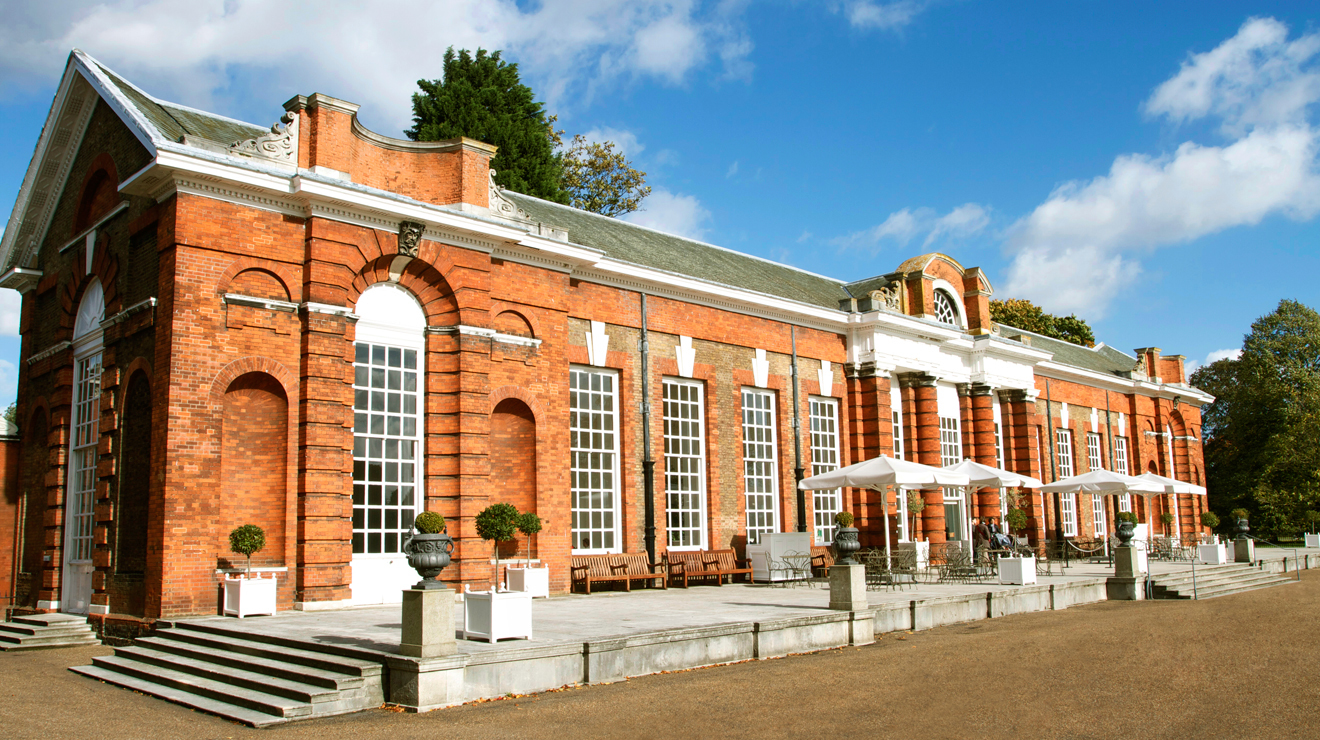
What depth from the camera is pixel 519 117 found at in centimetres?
3278

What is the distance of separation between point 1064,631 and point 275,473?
11.4 m

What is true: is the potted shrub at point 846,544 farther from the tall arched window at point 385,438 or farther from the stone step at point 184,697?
the stone step at point 184,697

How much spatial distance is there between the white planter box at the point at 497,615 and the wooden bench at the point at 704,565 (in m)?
8.53

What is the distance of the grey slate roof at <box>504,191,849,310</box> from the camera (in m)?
20.4

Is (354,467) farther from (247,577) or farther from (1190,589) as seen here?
(1190,589)

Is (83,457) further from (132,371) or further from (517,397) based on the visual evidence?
(517,397)

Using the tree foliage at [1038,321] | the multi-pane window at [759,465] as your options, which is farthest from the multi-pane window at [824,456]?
the tree foliage at [1038,321]

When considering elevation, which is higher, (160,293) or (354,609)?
(160,293)

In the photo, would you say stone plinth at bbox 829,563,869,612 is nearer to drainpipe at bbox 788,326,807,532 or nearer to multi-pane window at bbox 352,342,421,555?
multi-pane window at bbox 352,342,421,555

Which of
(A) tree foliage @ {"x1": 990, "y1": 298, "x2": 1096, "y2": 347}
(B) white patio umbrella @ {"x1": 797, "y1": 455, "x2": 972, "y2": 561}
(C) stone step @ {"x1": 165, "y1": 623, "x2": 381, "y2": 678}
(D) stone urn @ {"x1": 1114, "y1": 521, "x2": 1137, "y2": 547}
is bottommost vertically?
(C) stone step @ {"x1": 165, "y1": 623, "x2": 381, "y2": 678}

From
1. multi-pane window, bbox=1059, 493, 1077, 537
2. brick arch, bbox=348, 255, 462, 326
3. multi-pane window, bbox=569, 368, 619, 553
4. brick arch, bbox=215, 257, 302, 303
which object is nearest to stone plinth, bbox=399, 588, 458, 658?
brick arch, bbox=215, 257, 302, 303

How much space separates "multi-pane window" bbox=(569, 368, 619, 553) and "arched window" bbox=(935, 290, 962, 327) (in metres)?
12.0

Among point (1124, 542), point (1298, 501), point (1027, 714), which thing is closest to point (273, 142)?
point (1027, 714)

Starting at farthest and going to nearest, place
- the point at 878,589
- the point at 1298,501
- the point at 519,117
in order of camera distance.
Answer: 1. the point at 1298,501
2. the point at 519,117
3. the point at 878,589
